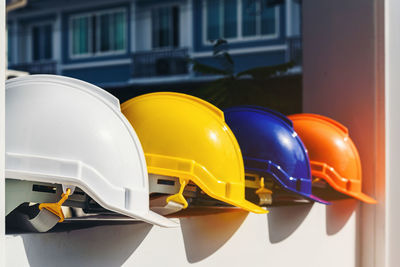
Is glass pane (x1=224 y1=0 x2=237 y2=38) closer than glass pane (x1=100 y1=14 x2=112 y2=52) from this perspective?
Yes

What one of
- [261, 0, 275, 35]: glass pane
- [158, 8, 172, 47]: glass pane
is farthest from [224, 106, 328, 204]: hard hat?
[158, 8, 172, 47]: glass pane

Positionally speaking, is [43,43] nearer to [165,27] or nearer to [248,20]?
[165,27]

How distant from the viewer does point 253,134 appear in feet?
8.80

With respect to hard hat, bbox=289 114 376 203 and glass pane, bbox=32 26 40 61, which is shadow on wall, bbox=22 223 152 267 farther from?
glass pane, bbox=32 26 40 61

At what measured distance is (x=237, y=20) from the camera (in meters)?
16.1

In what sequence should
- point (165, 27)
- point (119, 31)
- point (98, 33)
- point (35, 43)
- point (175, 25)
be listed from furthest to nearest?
point (35, 43)
point (98, 33)
point (119, 31)
point (165, 27)
point (175, 25)

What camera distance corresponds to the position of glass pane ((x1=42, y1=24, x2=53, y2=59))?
19.1m

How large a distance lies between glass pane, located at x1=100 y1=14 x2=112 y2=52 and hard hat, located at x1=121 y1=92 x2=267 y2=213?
1648 cm

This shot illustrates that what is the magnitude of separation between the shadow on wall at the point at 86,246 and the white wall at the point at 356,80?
192cm

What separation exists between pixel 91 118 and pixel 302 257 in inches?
57.9

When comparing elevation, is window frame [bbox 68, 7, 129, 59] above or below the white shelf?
above

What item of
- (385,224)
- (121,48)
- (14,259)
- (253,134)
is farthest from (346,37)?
(121,48)

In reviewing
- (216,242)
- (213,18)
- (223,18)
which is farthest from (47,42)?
(216,242)

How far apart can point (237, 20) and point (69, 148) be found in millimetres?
14778
